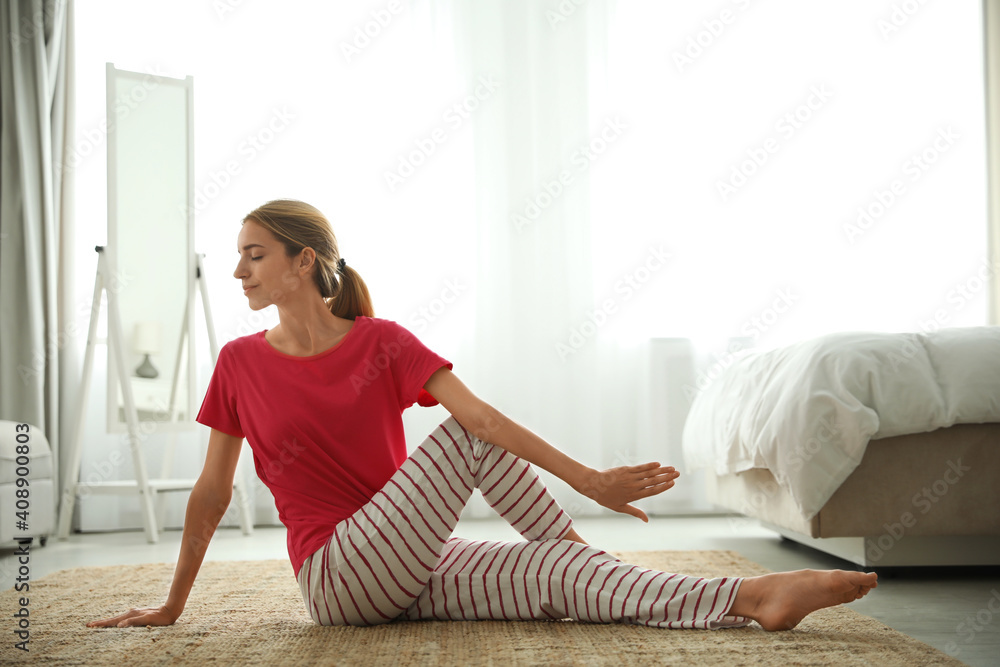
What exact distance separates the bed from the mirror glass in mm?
2291

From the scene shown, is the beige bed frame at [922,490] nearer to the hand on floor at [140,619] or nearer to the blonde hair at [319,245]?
the blonde hair at [319,245]

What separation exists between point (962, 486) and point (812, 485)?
0.33 m

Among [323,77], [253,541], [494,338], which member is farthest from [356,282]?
[323,77]

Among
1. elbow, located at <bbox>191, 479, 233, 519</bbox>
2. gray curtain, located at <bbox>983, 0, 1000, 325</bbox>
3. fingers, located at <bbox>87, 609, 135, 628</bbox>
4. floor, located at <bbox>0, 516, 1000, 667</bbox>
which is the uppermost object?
gray curtain, located at <bbox>983, 0, 1000, 325</bbox>

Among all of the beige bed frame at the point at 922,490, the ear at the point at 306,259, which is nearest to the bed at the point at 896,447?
the beige bed frame at the point at 922,490

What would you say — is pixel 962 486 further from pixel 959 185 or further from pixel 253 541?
pixel 959 185

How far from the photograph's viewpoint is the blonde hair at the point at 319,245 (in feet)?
4.75

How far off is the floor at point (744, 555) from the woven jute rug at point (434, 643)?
0.39ft

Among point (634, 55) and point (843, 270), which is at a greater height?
point (634, 55)

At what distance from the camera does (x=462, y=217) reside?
386 cm

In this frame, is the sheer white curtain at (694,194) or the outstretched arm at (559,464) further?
the sheer white curtain at (694,194)

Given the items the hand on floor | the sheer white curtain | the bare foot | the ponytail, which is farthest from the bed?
the sheer white curtain

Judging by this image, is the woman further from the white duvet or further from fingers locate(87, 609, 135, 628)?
the white duvet

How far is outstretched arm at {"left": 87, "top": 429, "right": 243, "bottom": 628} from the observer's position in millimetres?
1394
